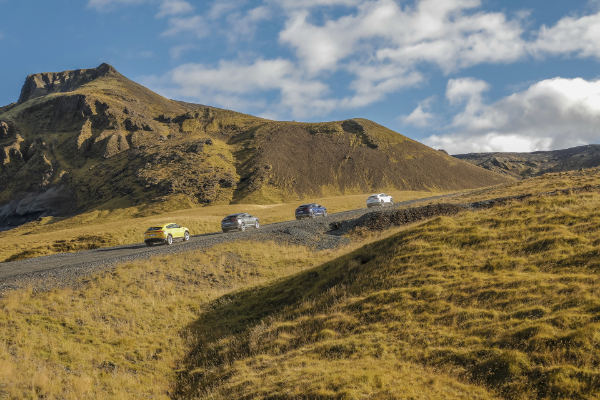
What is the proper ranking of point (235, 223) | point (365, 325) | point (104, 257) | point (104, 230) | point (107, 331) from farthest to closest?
point (104, 230)
point (235, 223)
point (104, 257)
point (107, 331)
point (365, 325)

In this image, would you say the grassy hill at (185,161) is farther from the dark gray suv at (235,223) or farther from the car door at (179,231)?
the car door at (179,231)

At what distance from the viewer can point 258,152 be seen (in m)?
106

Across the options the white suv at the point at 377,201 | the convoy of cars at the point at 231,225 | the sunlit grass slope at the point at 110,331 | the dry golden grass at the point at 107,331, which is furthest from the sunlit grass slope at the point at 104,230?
the sunlit grass slope at the point at 110,331

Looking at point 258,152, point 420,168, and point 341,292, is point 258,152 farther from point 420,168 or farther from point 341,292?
point 341,292

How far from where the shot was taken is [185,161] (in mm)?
91688

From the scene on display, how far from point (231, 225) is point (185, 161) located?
6606 centimetres

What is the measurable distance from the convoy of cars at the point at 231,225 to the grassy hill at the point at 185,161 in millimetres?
41751

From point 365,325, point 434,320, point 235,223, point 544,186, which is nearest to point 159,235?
point 235,223

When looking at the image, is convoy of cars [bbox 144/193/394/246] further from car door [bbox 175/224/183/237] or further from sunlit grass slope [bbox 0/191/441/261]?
sunlit grass slope [bbox 0/191/441/261]

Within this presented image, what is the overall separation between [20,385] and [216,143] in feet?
344

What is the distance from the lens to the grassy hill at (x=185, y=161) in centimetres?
8794

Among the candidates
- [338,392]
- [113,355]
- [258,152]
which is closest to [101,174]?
[258,152]

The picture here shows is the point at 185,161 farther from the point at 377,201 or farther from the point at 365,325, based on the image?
the point at 365,325

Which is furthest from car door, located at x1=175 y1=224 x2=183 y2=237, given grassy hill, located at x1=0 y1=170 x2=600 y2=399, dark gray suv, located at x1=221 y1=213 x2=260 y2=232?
grassy hill, located at x1=0 y1=170 x2=600 y2=399
